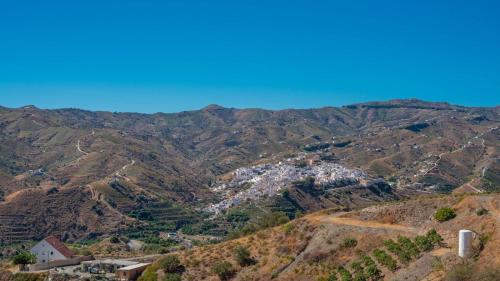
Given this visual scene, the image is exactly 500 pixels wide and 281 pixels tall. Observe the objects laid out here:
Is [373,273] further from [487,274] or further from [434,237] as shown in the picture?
[487,274]

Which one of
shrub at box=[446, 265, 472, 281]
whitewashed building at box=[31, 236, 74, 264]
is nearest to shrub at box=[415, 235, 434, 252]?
shrub at box=[446, 265, 472, 281]

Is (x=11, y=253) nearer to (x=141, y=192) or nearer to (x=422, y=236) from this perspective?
(x=141, y=192)

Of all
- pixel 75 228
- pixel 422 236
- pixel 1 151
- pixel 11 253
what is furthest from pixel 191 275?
pixel 1 151

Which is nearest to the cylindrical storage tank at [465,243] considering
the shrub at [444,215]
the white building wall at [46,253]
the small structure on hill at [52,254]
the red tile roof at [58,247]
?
the shrub at [444,215]

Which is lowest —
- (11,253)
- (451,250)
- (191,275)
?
(11,253)

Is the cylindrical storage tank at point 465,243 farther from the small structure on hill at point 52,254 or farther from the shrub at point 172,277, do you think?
the small structure on hill at point 52,254

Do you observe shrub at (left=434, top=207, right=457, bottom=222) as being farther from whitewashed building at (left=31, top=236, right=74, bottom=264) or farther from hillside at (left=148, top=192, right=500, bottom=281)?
whitewashed building at (left=31, top=236, right=74, bottom=264)
